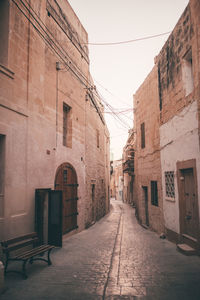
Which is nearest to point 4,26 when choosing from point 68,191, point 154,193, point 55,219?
point 55,219

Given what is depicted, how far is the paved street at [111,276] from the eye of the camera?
4215mm

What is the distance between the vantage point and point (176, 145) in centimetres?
803

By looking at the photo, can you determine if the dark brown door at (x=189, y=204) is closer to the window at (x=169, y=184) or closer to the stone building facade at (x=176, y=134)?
the stone building facade at (x=176, y=134)

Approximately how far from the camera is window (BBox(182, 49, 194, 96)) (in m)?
7.36

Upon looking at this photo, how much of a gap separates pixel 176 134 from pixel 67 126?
466cm

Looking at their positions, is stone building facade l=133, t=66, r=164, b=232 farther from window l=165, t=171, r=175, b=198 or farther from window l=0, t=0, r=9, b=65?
window l=0, t=0, r=9, b=65

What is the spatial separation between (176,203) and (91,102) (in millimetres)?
8196

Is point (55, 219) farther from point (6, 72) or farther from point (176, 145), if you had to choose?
point (176, 145)

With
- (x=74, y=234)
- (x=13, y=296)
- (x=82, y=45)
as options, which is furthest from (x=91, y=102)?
(x=13, y=296)

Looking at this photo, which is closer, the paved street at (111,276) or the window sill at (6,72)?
the paved street at (111,276)

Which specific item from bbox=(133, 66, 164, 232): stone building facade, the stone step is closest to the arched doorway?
bbox=(133, 66, 164, 232): stone building facade

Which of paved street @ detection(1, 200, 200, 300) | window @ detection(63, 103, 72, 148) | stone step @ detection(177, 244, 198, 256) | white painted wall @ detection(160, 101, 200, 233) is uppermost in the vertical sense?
window @ detection(63, 103, 72, 148)

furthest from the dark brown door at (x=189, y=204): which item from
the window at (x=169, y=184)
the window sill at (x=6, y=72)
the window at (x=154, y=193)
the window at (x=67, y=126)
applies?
the window sill at (x=6, y=72)

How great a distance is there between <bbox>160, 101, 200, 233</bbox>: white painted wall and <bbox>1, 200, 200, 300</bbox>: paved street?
132 centimetres
